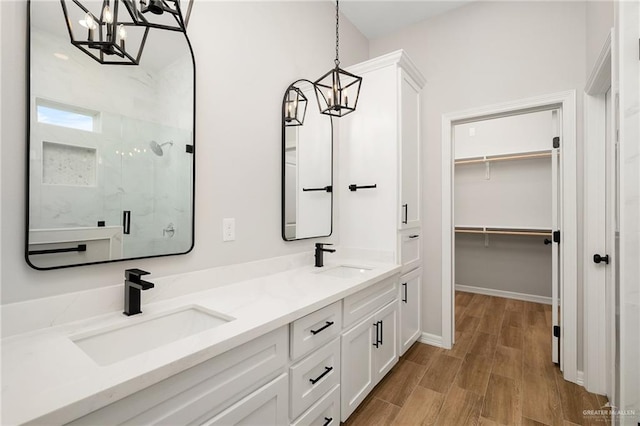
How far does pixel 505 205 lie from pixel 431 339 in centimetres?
238

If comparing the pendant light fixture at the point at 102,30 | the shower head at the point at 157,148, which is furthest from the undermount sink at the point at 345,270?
the pendant light fixture at the point at 102,30

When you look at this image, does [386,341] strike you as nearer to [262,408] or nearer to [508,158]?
[262,408]

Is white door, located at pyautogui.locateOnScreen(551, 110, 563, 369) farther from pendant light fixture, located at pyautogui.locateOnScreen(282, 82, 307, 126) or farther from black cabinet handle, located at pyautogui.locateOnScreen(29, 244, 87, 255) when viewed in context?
black cabinet handle, located at pyautogui.locateOnScreen(29, 244, 87, 255)

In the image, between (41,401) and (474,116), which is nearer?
(41,401)

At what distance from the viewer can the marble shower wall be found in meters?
1.08

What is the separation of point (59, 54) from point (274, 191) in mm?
1187

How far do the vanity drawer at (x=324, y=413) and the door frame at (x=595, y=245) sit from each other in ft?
6.13

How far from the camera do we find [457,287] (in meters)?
4.57

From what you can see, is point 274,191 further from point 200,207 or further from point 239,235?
point 200,207

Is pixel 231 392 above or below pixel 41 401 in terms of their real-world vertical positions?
below

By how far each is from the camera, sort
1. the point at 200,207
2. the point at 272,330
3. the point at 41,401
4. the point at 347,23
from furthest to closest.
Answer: the point at 347,23 → the point at 200,207 → the point at 272,330 → the point at 41,401

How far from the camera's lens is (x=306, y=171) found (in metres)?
2.27

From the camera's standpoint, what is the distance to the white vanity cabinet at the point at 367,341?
1680 millimetres

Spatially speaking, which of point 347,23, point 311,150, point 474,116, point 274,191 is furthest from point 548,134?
point 274,191
